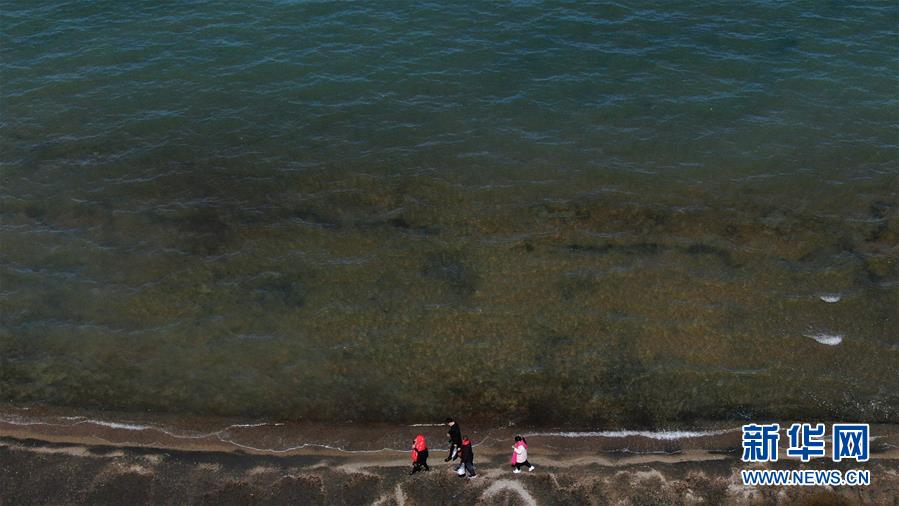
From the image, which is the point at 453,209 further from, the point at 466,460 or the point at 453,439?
the point at 466,460

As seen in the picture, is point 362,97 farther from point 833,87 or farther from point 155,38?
point 833,87

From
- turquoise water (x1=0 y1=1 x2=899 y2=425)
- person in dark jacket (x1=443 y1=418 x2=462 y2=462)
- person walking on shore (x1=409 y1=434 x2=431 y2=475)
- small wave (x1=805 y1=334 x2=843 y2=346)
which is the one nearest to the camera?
person walking on shore (x1=409 y1=434 x2=431 y2=475)

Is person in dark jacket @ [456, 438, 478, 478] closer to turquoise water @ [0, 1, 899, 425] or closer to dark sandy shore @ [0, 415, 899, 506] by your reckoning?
dark sandy shore @ [0, 415, 899, 506]

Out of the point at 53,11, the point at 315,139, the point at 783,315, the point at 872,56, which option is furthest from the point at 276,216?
the point at 872,56

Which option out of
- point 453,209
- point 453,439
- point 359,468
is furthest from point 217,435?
point 453,209

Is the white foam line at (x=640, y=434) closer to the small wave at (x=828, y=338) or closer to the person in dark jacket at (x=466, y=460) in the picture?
the person in dark jacket at (x=466, y=460)

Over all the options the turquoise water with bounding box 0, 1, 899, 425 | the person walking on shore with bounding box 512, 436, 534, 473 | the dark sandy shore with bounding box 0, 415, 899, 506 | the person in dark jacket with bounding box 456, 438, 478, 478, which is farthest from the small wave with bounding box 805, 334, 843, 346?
the person in dark jacket with bounding box 456, 438, 478, 478
